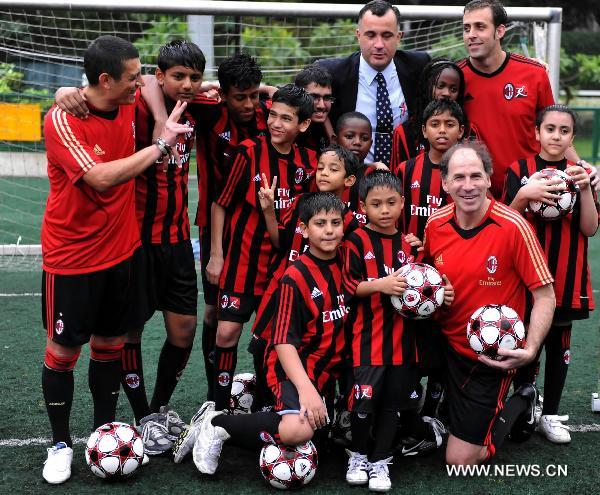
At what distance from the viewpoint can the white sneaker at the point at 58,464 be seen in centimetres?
392

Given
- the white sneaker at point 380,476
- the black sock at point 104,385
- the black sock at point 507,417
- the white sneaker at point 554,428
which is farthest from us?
the white sneaker at point 554,428

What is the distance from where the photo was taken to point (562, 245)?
14.5 ft

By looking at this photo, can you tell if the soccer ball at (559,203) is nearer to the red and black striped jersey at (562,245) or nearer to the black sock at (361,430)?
the red and black striped jersey at (562,245)

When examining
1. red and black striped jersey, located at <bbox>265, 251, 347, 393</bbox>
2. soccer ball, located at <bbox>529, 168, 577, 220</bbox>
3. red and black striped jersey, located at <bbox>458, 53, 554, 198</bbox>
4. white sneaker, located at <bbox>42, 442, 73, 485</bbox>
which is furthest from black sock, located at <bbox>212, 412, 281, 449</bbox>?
red and black striped jersey, located at <bbox>458, 53, 554, 198</bbox>

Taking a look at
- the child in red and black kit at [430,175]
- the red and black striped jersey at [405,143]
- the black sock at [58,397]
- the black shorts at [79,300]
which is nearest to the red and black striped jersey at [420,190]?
the child in red and black kit at [430,175]

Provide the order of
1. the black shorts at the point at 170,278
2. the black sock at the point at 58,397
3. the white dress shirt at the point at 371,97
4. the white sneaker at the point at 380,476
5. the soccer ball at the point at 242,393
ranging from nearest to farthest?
1. the white sneaker at the point at 380,476
2. the black sock at the point at 58,397
3. the black shorts at the point at 170,278
4. the soccer ball at the point at 242,393
5. the white dress shirt at the point at 371,97

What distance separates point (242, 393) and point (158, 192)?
1.23 meters

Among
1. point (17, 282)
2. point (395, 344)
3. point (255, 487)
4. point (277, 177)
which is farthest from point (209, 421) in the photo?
point (17, 282)

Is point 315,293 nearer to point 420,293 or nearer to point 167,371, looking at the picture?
point 420,293

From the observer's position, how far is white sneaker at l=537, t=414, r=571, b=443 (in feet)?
14.7

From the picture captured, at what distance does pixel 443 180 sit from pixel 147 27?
7921 mm

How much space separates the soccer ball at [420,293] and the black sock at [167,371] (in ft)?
4.29

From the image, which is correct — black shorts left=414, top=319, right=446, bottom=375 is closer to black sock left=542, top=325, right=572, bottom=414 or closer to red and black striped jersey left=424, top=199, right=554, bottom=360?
red and black striped jersey left=424, top=199, right=554, bottom=360

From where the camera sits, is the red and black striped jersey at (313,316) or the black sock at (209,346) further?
the black sock at (209,346)
